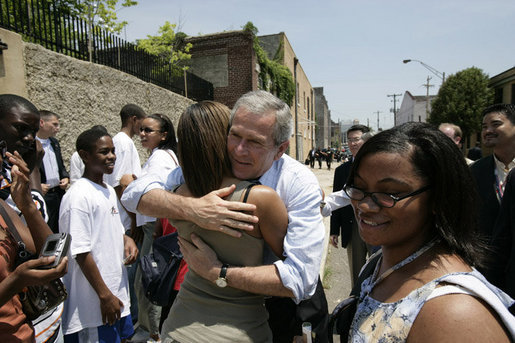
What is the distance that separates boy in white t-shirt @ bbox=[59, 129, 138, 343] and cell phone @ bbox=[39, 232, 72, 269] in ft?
2.32

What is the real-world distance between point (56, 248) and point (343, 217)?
147 inches

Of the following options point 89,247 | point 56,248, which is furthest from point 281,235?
point 89,247

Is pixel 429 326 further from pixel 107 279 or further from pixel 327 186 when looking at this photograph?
pixel 327 186

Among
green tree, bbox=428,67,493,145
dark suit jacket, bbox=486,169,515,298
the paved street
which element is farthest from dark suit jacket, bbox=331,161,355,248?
green tree, bbox=428,67,493,145

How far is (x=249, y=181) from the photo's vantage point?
1.42 meters

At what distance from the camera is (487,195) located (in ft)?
9.65

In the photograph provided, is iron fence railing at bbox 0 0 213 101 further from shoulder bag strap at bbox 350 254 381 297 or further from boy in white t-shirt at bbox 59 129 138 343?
shoulder bag strap at bbox 350 254 381 297

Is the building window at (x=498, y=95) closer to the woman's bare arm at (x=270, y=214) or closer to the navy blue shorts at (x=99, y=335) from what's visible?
the woman's bare arm at (x=270, y=214)

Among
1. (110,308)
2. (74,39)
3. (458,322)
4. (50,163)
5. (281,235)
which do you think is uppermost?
(74,39)

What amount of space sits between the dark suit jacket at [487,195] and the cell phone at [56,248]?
306 centimetres

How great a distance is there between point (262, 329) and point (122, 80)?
22.7 feet

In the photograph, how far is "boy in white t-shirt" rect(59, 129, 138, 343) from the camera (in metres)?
2.38

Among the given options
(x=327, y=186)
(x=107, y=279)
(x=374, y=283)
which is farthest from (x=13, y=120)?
(x=327, y=186)

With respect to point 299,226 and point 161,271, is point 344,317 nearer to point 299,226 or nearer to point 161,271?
point 299,226
